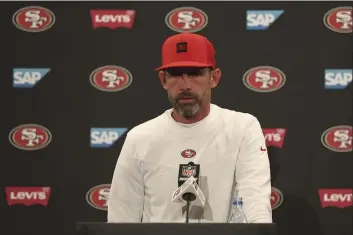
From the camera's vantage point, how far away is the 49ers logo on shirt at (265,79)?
360cm

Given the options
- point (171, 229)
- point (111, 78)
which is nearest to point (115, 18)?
point (111, 78)

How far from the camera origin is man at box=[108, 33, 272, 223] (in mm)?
2439

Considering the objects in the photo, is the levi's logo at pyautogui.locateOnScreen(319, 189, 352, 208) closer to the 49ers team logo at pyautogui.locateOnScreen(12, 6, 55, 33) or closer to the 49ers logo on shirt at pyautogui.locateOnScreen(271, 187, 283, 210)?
the 49ers logo on shirt at pyautogui.locateOnScreen(271, 187, 283, 210)

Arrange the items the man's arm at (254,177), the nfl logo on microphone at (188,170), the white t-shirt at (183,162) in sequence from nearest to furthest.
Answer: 1. the man's arm at (254,177)
2. the nfl logo on microphone at (188,170)
3. the white t-shirt at (183,162)

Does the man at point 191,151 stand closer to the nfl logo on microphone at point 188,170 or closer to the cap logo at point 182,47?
the cap logo at point 182,47

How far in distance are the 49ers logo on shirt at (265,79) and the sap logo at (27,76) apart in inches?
49.4

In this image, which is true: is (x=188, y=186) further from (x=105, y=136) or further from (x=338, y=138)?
(x=338, y=138)

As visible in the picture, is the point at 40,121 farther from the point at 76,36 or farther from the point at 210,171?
the point at 210,171

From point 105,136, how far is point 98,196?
1.22 ft

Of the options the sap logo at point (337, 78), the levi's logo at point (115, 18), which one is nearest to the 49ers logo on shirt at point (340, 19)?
the sap logo at point (337, 78)

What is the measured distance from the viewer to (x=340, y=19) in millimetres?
3605

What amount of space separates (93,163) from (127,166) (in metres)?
1.11

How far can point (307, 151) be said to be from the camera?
11.8 ft

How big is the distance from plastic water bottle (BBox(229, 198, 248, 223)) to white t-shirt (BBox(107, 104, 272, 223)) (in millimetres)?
44
